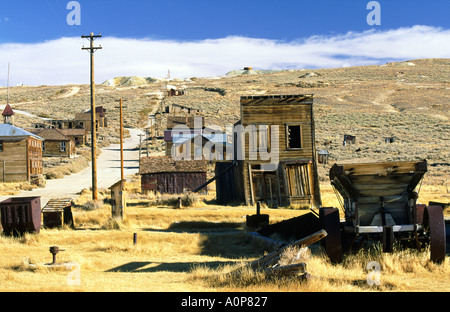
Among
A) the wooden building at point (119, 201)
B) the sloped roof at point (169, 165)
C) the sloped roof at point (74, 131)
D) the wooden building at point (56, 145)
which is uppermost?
the sloped roof at point (74, 131)

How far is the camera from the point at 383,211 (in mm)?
10984

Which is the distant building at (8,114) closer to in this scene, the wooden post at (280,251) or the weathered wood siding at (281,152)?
the weathered wood siding at (281,152)

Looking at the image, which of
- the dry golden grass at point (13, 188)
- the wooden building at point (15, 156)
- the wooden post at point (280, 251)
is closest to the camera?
the wooden post at point (280, 251)

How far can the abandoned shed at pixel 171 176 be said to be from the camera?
109ft

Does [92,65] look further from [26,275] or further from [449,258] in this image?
[449,258]

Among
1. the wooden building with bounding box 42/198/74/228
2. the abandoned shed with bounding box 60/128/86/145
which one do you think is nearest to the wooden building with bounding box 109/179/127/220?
the wooden building with bounding box 42/198/74/228

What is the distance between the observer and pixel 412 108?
7988cm

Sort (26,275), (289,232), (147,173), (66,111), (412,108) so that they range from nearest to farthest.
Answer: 1. (26,275)
2. (289,232)
3. (147,173)
4. (412,108)
5. (66,111)

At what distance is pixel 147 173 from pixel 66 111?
66676 mm

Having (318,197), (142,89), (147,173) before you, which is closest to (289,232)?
(318,197)

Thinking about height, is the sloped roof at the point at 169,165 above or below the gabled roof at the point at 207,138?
below

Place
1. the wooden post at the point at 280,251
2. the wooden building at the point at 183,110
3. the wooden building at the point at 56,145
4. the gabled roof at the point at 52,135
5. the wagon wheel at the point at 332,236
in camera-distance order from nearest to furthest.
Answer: the wooden post at the point at 280,251
the wagon wheel at the point at 332,236
the gabled roof at the point at 52,135
the wooden building at the point at 56,145
the wooden building at the point at 183,110

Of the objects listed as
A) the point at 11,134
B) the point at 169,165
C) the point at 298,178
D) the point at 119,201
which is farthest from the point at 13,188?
the point at 298,178

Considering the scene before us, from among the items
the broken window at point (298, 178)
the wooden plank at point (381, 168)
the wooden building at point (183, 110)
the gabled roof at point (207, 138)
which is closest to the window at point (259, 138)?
the broken window at point (298, 178)
